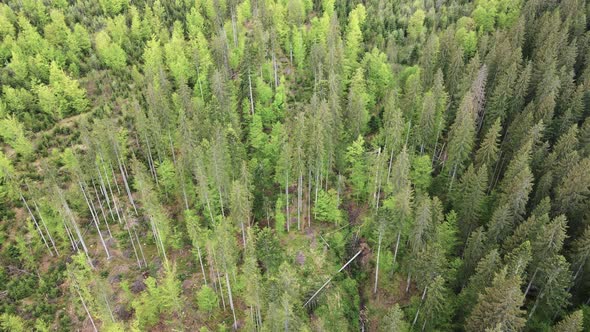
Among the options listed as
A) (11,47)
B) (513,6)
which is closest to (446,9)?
(513,6)

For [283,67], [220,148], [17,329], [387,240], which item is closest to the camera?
[17,329]

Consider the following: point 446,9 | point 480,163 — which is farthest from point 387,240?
point 446,9

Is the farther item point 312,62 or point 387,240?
point 312,62

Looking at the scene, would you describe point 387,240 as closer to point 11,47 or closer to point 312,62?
point 312,62

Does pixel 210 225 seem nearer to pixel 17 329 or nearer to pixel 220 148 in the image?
pixel 220 148

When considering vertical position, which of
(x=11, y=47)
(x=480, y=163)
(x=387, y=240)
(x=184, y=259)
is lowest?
(x=184, y=259)

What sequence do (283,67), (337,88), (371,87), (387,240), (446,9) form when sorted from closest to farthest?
(387,240)
(337,88)
(371,87)
(283,67)
(446,9)

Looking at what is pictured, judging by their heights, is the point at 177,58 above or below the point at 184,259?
above
